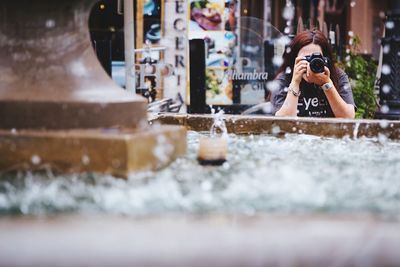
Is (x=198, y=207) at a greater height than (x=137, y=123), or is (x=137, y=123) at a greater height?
(x=137, y=123)

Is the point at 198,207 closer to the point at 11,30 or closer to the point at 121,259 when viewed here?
the point at 121,259

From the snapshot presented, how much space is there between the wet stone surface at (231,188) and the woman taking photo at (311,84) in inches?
62.9

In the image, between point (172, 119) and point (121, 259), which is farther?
point (172, 119)

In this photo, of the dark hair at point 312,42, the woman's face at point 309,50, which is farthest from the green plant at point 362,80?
the woman's face at point 309,50

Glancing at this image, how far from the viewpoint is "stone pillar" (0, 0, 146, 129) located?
2207 millimetres

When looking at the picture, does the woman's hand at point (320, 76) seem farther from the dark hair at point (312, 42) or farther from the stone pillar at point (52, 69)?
the stone pillar at point (52, 69)

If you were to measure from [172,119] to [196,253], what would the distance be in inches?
98.9

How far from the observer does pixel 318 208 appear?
63.7 inches

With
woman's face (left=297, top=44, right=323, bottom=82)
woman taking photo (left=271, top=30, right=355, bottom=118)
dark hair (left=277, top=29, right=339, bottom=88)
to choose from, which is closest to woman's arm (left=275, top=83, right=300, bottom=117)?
woman taking photo (left=271, top=30, right=355, bottom=118)

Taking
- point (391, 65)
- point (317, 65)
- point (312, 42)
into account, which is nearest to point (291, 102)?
point (317, 65)

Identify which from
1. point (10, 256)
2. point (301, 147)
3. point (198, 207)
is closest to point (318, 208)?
point (198, 207)

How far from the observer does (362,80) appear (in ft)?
24.0

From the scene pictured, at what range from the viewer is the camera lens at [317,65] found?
402cm

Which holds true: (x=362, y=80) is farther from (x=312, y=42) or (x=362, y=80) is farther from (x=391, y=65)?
(x=312, y=42)
